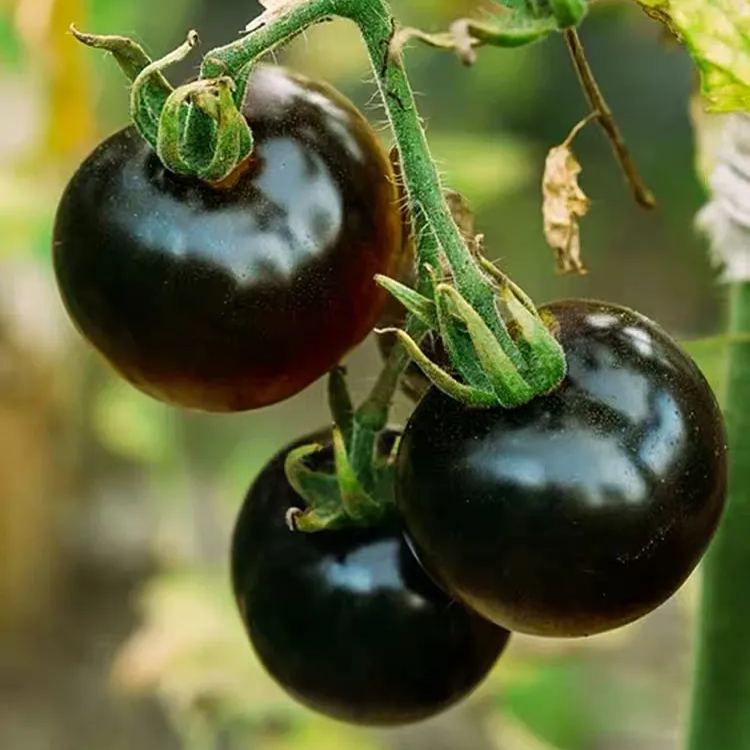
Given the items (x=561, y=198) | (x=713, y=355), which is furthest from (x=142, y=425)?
(x=561, y=198)

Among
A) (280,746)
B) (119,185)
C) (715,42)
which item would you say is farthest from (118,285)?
(280,746)

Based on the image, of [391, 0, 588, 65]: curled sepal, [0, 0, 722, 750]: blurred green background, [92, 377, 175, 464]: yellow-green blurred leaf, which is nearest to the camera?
[391, 0, 588, 65]: curled sepal

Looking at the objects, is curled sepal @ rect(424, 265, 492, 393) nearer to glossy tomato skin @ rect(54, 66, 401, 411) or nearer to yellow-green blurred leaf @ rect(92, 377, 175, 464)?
glossy tomato skin @ rect(54, 66, 401, 411)

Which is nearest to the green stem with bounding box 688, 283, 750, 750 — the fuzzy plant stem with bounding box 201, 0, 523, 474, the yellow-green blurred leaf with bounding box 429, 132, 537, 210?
the fuzzy plant stem with bounding box 201, 0, 523, 474

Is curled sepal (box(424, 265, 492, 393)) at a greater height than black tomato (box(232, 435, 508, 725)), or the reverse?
curled sepal (box(424, 265, 492, 393))

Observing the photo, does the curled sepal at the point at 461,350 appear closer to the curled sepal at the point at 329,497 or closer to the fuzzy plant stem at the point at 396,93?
the fuzzy plant stem at the point at 396,93

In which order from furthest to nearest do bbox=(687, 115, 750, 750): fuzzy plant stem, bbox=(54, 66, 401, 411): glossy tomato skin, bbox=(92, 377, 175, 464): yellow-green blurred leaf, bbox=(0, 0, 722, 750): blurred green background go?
1. bbox=(92, 377, 175, 464): yellow-green blurred leaf
2. bbox=(0, 0, 722, 750): blurred green background
3. bbox=(687, 115, 750, 750): fuzzy plant stem
4. bbox=(54, 66, 401, 411): glossy tomato skin

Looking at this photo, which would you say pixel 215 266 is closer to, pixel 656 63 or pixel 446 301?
pixel 446 301
